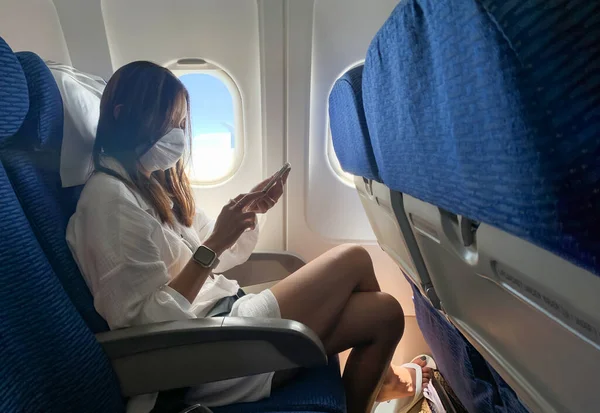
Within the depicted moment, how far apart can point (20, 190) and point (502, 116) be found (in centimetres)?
88

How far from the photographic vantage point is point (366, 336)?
1.31 metres

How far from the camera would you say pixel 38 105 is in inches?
34.9

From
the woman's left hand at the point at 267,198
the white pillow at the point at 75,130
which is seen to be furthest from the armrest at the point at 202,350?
the woman's left hand at the point at 267,198

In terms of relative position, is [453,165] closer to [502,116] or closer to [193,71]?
[502,116]

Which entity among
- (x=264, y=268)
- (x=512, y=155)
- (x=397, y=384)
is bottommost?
(x=397, y=384)

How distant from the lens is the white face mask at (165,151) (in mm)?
1147

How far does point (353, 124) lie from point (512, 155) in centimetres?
61

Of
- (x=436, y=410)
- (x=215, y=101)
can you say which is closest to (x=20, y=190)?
(x=215, y=101)

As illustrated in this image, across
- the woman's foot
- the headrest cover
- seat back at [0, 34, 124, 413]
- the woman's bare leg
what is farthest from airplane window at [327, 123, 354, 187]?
the headrest cover

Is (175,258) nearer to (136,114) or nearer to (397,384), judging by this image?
(136,114)

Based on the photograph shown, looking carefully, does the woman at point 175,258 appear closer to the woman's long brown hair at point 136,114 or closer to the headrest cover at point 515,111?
the woman's long brown hair at point 136,114

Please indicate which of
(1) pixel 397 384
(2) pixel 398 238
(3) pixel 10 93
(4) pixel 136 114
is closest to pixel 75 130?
(4) pixel 136 114

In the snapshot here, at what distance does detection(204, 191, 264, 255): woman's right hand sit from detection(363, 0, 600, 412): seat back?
56 cm

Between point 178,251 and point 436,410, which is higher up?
point 178,251
